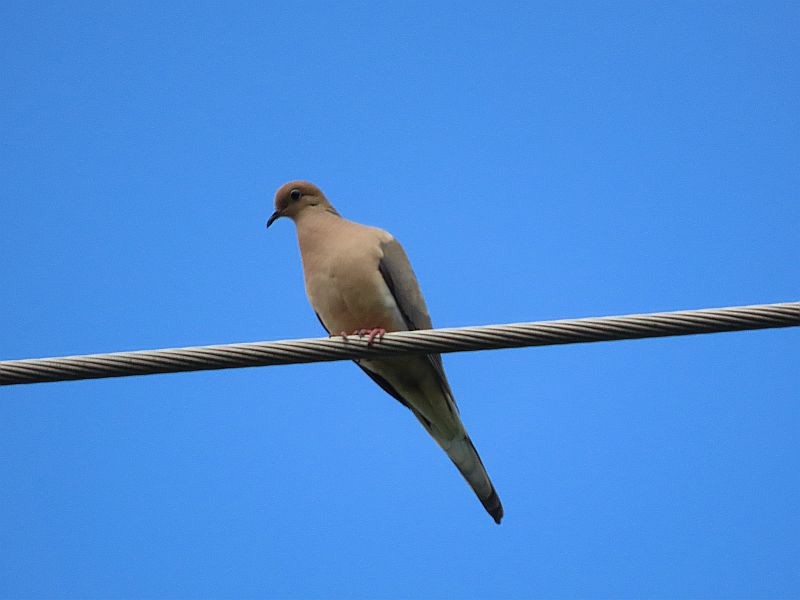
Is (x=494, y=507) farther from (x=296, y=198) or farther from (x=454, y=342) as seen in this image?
(x=296, y=198)

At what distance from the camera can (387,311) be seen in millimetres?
5637

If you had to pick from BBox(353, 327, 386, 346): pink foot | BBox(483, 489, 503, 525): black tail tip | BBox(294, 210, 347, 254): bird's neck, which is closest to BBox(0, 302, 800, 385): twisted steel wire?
BBox(353, 327, 386, 346): pink foot

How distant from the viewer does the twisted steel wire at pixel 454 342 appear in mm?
3609

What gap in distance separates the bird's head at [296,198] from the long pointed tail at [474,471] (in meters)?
1.58

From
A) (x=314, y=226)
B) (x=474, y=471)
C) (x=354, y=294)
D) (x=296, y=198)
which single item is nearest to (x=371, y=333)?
(x=354, y=294)

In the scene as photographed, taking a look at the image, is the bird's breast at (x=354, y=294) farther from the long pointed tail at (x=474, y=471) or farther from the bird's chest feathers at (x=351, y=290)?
the long pointed tail at (x=474, y=471)

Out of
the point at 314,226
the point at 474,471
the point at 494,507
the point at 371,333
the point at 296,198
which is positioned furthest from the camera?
the point at 296,198

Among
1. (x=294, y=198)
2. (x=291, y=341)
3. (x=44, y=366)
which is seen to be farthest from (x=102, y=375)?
(x=294, y=198)

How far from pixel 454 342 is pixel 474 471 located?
1997 millimetres

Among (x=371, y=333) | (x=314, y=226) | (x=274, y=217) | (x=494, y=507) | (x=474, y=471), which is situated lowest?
(x=494, y=507)

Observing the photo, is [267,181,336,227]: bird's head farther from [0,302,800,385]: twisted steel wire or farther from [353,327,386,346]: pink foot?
[0,302,800,385]: twisted steel wire

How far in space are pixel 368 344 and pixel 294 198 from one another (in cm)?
255

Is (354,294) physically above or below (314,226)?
below

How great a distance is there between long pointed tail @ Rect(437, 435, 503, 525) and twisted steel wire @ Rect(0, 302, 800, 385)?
190 cm
